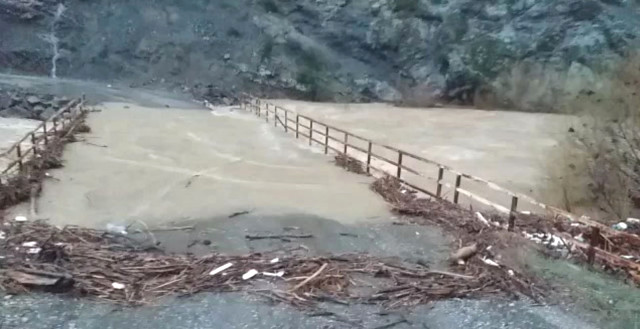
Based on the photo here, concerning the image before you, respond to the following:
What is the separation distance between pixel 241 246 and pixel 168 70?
4253 centimetres

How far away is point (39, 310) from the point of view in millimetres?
6875

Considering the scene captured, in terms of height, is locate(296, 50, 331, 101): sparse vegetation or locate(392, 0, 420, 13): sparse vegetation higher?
locate(392, 0, 420, 13): sparse vegetation

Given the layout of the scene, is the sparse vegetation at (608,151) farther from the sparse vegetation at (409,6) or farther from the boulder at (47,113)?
the sparse vegetation at (409,6)

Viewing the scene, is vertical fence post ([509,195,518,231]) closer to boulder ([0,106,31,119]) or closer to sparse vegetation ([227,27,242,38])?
boulder ([0,106,31,119])

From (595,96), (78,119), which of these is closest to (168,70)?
(78,119)

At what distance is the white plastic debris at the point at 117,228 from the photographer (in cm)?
1073

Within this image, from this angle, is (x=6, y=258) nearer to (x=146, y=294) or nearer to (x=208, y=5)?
(x=146, y=294)

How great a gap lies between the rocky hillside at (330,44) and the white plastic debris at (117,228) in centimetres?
3618

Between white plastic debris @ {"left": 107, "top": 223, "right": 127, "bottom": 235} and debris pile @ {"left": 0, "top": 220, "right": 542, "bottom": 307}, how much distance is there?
153cm

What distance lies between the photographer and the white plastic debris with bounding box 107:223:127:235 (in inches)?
422

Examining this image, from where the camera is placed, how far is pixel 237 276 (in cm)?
805

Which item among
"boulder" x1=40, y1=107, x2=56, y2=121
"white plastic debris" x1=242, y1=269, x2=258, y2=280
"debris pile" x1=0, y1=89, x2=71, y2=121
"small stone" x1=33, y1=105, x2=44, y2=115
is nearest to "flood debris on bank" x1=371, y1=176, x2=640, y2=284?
"white plastic debris" x1=242, y1=269, x2=258, y2=280

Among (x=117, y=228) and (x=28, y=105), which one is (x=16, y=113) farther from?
(x=117, y=228)

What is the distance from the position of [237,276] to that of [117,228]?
374 cm
